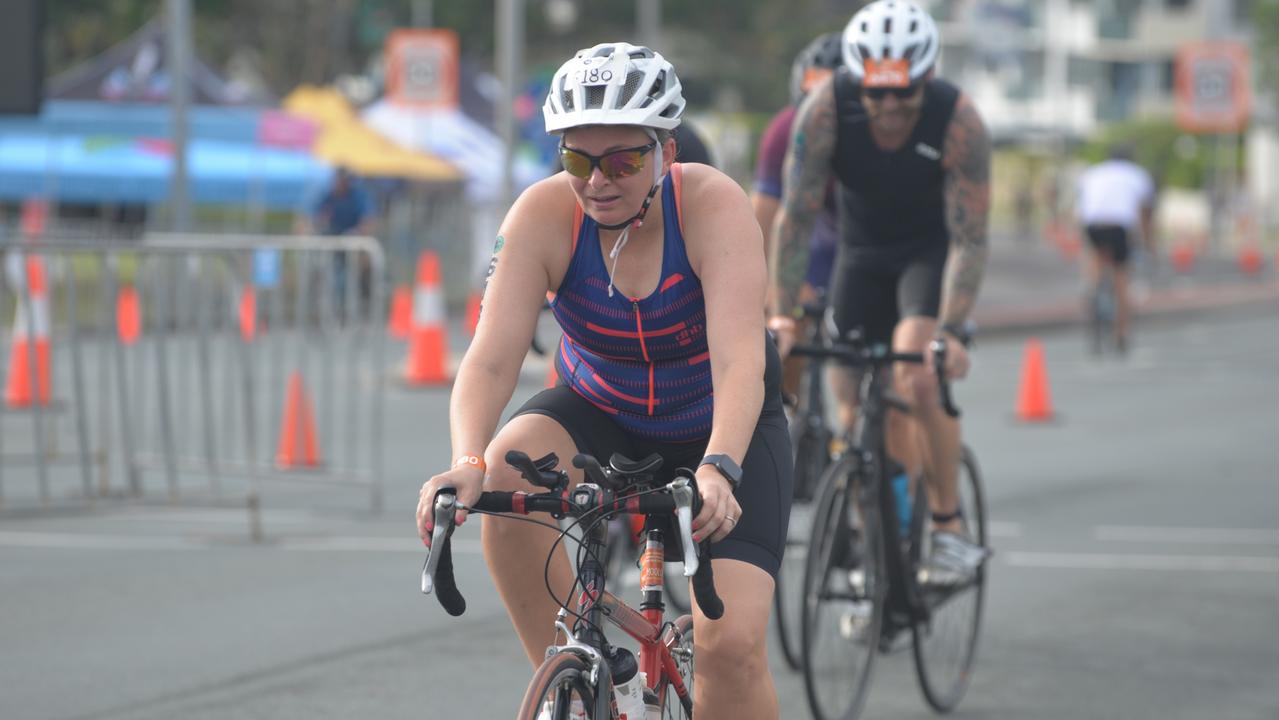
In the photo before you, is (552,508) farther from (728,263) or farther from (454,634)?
(454,634)

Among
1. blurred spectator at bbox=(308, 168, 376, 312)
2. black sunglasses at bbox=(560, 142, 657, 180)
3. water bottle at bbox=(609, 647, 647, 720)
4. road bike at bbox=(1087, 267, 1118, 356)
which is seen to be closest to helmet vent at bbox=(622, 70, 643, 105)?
black sunglasses at bbox=(560, 142, 657, 180)

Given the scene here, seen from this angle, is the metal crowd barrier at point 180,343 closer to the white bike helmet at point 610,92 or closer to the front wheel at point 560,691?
the white bike helmet at point 610,92

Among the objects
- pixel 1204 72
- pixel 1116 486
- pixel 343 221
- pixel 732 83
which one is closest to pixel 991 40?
pixel 732 83

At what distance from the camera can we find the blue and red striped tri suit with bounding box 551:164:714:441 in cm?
399

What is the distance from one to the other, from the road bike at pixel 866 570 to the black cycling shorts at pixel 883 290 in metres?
0.44

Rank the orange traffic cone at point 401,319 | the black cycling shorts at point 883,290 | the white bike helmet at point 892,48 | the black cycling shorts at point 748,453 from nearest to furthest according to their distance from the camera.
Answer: the black cycling shorts at point 748,453 < the white bike helmet at point 892,48 < the black cycling shorts at point 883,290 < the orange traffic cone at point 401,319

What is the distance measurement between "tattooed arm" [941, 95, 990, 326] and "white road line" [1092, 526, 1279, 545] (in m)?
3.66

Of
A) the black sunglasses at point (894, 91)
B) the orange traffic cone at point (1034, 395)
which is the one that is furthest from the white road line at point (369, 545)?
the orange traffic cone at point (1034, 395)

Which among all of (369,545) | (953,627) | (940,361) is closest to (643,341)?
(940,361)

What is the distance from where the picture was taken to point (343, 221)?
2266 centimetres

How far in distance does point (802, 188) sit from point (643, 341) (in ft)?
7.64

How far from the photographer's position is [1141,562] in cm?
877

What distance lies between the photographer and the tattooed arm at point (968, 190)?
6.14 meters

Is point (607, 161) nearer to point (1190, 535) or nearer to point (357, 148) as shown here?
point (1190, 535)
